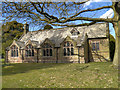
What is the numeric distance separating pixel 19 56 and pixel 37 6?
18.0 metres

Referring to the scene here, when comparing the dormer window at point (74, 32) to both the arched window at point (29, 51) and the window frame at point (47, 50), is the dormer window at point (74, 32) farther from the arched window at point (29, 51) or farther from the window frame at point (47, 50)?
the arched window at point (29, 51)

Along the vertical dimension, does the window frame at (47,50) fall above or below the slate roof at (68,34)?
below

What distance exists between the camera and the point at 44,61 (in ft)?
76.3

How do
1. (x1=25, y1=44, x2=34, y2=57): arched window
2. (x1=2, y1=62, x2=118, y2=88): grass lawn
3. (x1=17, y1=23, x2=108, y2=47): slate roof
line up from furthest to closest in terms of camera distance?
(x1=25, y1=44, x2=34, y2=57): arched window, (x1=17, y1=23, x2=108, y2=47): slate roof, (x1=2, y1=62, x2=118, y2=88): grass lawn

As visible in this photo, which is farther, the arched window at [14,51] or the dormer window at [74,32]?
the arched window at [14,51]

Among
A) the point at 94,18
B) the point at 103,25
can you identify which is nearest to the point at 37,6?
the point at 94,18

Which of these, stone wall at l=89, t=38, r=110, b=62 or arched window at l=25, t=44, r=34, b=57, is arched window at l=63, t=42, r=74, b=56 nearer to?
stone wall at l=89, t=38, r=110, b=62

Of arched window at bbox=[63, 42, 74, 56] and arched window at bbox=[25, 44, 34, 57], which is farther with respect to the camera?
arched window at bbox=[25, 44, 34, 57]

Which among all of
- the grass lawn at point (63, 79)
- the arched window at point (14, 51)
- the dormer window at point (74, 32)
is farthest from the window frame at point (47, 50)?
the grass lawn at point (63, 79)

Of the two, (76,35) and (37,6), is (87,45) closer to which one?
(76,35)

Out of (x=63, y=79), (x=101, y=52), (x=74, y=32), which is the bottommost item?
(x=63, y=79)

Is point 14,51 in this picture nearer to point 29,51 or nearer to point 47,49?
point 29,51

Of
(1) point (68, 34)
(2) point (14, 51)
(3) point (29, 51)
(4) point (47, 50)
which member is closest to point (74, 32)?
(1) point (68, 34)

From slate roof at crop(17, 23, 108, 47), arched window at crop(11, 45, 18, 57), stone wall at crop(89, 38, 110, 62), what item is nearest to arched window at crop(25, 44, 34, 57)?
slate roof at crop(17, 23, 108, 47)
